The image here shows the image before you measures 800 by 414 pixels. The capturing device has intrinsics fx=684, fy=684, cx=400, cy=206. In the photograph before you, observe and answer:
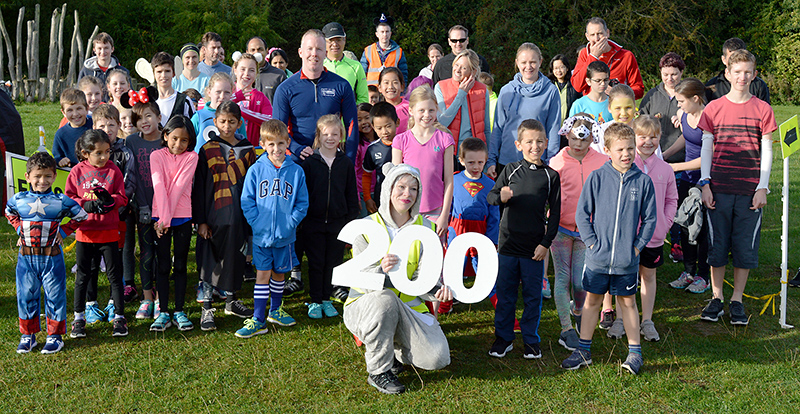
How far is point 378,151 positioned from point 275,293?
1.62 m

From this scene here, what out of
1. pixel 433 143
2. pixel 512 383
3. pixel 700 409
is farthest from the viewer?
pixel 433 143

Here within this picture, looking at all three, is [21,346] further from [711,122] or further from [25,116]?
[25,116]

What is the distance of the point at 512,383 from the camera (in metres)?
4.73

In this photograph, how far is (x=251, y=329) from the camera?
218 inches

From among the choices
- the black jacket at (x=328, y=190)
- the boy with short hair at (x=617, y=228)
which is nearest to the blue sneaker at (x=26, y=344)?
the black jacket at (x=328, y=190)

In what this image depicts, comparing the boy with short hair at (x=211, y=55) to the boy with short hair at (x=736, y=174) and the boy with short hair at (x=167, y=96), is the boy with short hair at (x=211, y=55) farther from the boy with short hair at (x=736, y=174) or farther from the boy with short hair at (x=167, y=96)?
the boy with short hair at (x=736, y=174)

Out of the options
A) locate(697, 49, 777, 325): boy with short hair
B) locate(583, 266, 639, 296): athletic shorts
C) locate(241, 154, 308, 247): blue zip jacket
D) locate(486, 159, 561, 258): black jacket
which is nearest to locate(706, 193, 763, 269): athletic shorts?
locate(697, 49, 777, 325): boy with short hair

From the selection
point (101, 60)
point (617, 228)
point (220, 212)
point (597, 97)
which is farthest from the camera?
point (101, 60)

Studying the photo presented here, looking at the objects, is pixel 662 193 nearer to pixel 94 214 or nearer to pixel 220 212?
pixel 220 212

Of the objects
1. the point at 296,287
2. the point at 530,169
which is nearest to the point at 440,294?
the point at 530,169

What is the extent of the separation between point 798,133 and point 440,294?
11.8ft

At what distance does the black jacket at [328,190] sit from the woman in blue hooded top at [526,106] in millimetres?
1471

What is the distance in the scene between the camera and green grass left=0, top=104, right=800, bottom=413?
443cm

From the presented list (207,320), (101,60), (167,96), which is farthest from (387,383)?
(101,60)
